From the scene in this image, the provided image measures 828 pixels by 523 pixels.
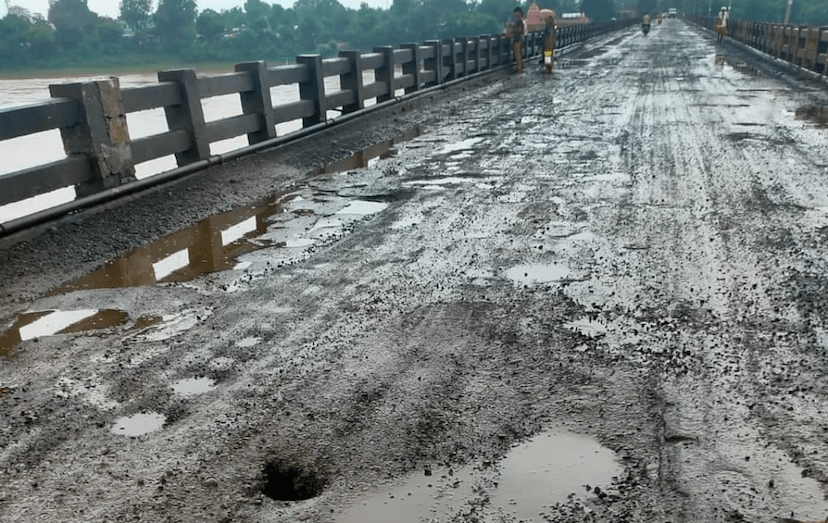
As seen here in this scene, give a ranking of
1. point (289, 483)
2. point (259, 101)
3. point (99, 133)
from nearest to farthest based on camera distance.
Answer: point (289, 483) < point (99, 133) < point (259, 101)

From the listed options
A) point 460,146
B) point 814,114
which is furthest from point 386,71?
point 814,114

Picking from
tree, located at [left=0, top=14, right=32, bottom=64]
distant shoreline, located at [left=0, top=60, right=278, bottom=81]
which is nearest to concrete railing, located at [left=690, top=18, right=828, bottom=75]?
distant shoreline, located at [left=0, top=60, right=278, bottom=81]

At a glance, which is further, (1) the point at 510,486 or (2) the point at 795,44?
(2) the point at 795,44

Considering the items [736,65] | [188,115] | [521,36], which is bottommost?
[736,65]

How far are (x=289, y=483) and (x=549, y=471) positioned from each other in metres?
1.03

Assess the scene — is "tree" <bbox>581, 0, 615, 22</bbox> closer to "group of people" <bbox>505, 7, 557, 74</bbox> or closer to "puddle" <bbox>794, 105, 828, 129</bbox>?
"group of people" <bbox>505, 7, 557, 74</bbox>

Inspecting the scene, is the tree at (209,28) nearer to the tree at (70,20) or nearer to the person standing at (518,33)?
the tree at (70,20)

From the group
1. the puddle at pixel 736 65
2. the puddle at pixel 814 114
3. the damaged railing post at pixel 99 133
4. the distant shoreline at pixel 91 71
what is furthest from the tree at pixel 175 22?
the damaged railing post at pixel 99 133

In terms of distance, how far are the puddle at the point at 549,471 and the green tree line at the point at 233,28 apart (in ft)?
195

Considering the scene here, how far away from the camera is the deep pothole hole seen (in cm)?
254

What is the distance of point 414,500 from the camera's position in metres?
2.50

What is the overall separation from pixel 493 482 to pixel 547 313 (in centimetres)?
164

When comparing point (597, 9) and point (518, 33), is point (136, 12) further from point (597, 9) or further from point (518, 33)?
point (518, 33)

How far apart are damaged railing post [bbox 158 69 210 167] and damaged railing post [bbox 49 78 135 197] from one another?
3.48 feet
